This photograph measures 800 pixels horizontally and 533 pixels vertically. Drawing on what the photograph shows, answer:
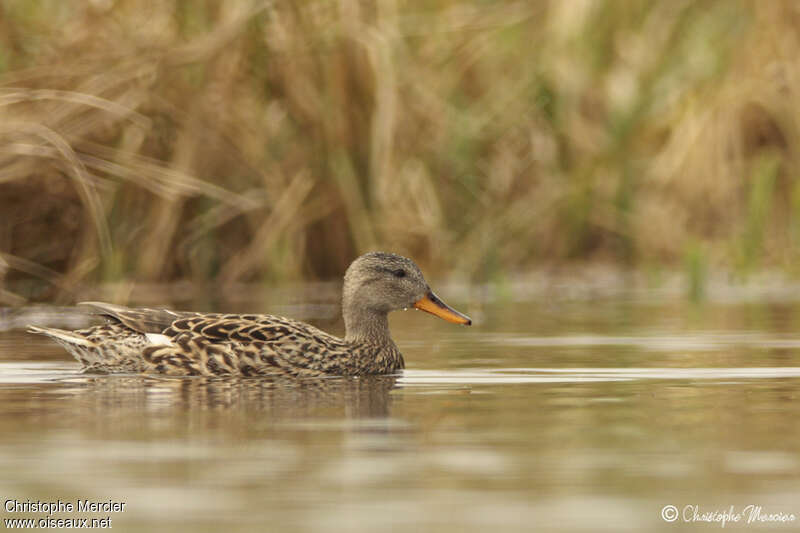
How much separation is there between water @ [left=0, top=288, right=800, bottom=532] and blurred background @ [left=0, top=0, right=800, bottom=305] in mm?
3271

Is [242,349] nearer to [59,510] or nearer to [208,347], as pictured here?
[208,347]

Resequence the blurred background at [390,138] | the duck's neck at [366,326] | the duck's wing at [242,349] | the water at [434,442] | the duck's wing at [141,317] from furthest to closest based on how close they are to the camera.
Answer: the blurred background at [390,138]
the duck's neck at [366,326]
the duck's wing at [141,317]
the duck's wing at [242,349]
the water at [434,442]

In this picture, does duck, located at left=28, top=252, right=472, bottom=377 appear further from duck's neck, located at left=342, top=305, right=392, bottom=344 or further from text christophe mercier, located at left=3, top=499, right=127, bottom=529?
text christophe mercier, located at left=3, top=499, right=127, bottom=529

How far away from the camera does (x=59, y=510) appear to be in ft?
15.3

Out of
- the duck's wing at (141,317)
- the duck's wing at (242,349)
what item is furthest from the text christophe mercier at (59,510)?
the duck's wing at (141,317)

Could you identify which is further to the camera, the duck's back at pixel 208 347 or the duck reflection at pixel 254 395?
the duck's back at pixel 208 347

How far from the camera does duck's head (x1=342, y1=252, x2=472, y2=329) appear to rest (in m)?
9.17

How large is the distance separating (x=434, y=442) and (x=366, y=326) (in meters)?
3.13

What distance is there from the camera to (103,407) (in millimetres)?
7035

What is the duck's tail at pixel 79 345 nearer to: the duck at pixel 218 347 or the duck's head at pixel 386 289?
the duck at pixel 218 347

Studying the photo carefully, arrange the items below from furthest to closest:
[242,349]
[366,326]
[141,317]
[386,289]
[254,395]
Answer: [386,289], [366,326], [141,317], [242,349], [254,395]

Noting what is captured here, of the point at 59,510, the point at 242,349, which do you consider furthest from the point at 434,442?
the point at 242,349

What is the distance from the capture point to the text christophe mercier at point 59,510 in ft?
15.0

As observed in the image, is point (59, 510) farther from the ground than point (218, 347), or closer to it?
closer to it
